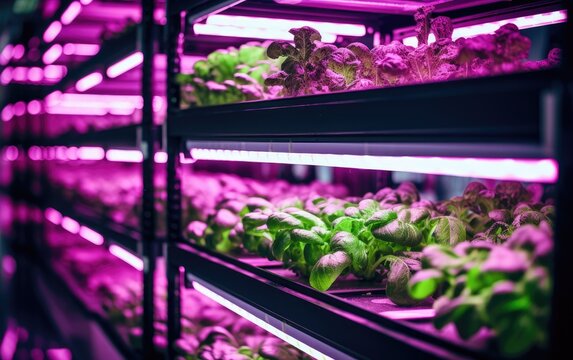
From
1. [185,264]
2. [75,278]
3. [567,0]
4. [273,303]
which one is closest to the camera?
[567,0]

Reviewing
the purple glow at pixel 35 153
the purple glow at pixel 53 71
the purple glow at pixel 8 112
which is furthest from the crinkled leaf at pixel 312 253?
the purple glow at pixel 8 112

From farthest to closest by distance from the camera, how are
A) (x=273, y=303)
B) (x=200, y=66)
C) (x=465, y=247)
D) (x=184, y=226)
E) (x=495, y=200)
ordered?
(x=184, y=226) < (x=200, y=66) < (x=495, y=200) < (x=273, y=303) < (x=465, y=247)

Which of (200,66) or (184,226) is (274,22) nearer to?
(200,66)

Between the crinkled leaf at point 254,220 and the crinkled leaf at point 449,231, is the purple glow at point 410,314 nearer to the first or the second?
the crinkled leaf at point 449,231

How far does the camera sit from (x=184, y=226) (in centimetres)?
245

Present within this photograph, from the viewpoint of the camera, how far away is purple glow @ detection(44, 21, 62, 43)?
412 centimetres

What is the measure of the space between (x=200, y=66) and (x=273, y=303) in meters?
1.02

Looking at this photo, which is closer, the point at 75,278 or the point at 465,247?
the point at 465,247

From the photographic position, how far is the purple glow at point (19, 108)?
18.6 feet

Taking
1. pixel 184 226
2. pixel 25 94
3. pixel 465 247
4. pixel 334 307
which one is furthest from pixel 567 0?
pixel 25 94

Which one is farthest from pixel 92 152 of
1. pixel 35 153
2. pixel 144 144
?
pixel 35 153

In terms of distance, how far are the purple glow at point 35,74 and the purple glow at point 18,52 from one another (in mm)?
372

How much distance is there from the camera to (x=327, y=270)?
1.36 metres

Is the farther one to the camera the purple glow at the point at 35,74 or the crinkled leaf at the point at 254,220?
the purple glow at the point at 35,74
